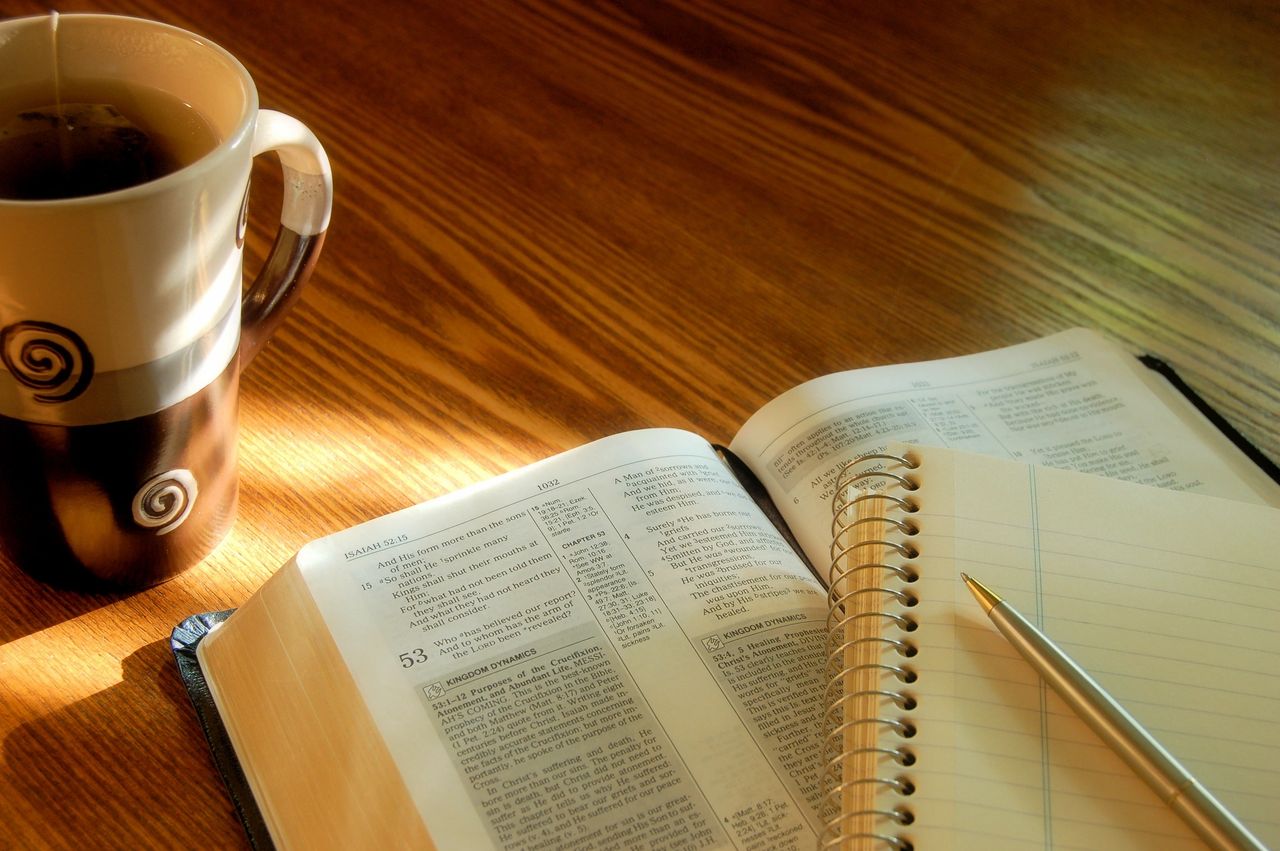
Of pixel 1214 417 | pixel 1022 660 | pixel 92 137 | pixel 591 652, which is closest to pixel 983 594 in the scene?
pixel 1022 660

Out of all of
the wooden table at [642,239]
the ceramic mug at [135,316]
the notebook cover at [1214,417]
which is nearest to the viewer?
the ceramic mug at [135,316]

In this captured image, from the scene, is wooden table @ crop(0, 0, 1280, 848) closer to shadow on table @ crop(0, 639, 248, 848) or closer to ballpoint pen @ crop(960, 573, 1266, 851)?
shadow on table @ crop(0, 639, 248, 848)

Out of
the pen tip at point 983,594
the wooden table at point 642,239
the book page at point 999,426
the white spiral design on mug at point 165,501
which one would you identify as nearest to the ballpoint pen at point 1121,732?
the pen tip at point 983,594

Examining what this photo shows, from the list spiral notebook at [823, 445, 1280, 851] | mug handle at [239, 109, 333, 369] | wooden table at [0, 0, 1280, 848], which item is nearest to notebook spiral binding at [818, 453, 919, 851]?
spiral notebook at [823, 445, 1280, 851]

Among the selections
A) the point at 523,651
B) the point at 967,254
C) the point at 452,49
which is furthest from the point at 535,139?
the point at 523,651

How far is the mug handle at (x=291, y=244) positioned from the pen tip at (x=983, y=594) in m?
0.30

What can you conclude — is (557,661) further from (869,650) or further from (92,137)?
(92,137)

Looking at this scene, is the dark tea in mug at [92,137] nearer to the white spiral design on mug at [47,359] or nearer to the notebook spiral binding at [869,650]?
the white spiral design on mug at [47,359]

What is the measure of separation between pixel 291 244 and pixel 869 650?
0.29m

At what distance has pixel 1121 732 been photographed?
0.43 meters

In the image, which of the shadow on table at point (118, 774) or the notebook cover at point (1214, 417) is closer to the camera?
the shadow on table at point (118, 774)

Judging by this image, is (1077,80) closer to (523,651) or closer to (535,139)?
(535,139)

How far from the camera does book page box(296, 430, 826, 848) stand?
1.40ft

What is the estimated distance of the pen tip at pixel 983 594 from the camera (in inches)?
17.9
